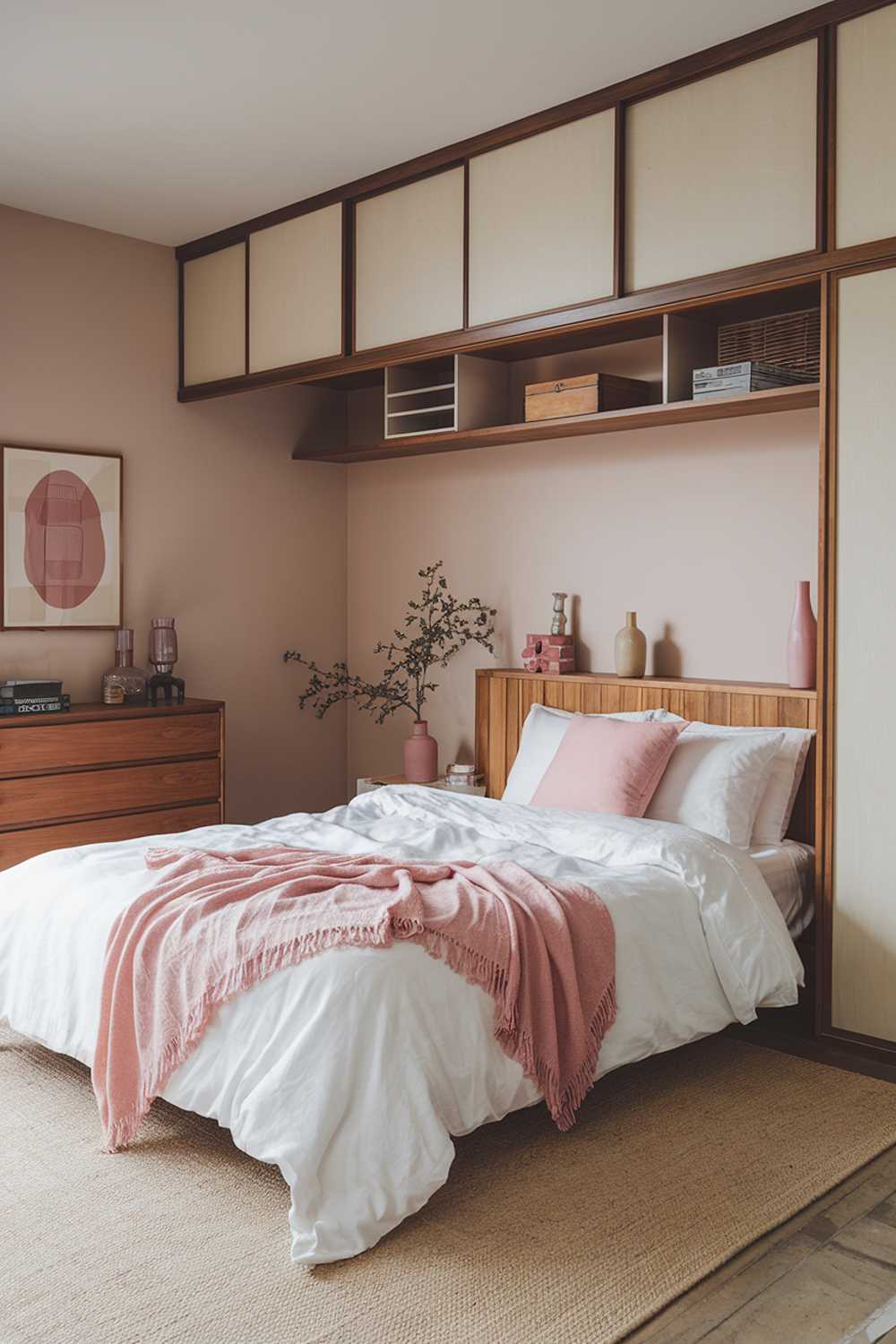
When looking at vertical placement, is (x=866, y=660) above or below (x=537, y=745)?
above

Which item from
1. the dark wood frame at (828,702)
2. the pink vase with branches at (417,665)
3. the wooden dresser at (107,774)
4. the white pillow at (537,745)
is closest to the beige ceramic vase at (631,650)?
the white pillow at (537,745)

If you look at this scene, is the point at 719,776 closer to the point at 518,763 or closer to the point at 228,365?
the point at 518,763

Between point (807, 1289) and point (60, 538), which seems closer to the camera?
point (807, 1289)

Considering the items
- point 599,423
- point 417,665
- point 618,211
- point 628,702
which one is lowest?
point 628,702

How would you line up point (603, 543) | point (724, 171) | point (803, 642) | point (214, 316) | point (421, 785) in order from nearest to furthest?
1. point (724, 171)
2. point (803, 642)
3. point (603, 543)
4. point (421, 785)
5. point (214, 316)

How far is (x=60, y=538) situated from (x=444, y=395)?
1.70 m

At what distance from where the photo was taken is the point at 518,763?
170 inches

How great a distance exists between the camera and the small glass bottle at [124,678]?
4832 mm

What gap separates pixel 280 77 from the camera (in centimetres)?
352

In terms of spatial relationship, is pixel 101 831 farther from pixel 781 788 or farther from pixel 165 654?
pixel 781 788

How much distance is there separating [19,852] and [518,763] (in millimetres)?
1858

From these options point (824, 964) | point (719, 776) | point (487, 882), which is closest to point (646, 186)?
point (719, 776)

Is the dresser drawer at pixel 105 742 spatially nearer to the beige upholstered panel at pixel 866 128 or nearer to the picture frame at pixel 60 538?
the picture frame at pixel 60 538

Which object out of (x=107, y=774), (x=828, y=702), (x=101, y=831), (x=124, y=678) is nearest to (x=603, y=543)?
(x=828, y=702)
